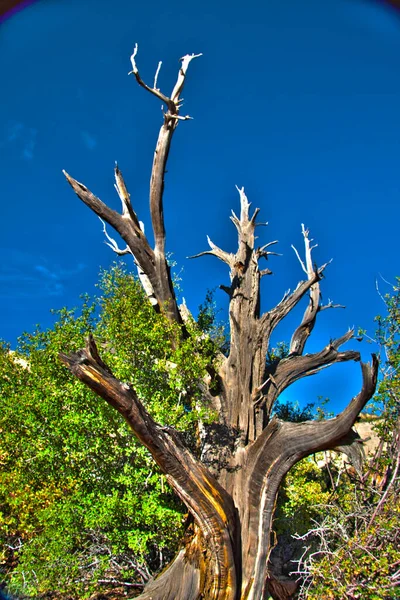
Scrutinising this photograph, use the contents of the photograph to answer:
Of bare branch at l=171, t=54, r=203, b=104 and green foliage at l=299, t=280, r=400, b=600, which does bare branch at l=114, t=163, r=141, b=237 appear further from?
green foliage at l=299, t=280, r=400, b=600

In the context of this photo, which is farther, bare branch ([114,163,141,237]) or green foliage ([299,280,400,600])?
bare branch ([114,163,141,237])

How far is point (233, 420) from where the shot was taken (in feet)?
37.4

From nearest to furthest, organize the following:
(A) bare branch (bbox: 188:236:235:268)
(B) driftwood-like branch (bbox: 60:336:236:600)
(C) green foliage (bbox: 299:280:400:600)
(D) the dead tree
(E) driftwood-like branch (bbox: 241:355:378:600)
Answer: (C) green foliage (bbox: 299:280:400:600) < (B) driftwood-like branch (bbox: 60:336:236:600) < (D) the dead tree < (E) driftwood-like branch (bbox: 241:355:378:600) < (A) bare branch (bbox: 188:236:235:268)

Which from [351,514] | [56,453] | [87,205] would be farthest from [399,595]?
[87,205]

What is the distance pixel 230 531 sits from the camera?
28.1 feet

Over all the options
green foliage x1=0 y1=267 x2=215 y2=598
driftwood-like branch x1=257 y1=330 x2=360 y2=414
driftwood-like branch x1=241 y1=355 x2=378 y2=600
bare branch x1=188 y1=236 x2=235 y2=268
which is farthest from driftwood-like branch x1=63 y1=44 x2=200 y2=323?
driftwood-like branch x1=241 y1=355 x2=378 y2=600

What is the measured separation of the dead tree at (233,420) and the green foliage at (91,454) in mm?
1003

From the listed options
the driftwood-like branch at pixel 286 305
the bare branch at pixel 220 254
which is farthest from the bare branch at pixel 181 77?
the driftwood-like branch at pixel 286 305

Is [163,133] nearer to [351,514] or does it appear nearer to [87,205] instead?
[87,205]

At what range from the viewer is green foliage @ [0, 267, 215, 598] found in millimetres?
9359

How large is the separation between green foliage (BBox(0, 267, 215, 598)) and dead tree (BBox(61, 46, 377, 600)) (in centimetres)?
100

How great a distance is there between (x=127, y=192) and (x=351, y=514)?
9259 mm

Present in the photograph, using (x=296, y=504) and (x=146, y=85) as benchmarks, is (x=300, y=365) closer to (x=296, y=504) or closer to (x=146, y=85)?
(x=296, y=504)

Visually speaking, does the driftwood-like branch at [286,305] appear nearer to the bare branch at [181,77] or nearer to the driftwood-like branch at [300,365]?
the driftwood-like branch at [300,365]
